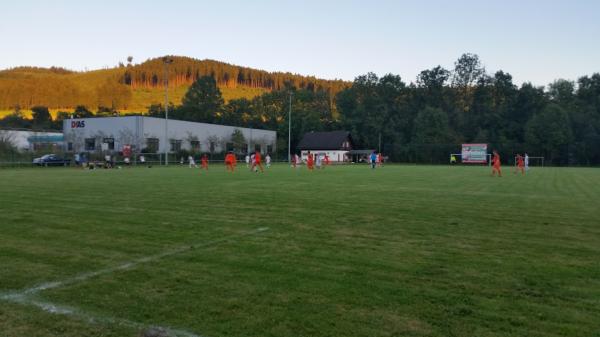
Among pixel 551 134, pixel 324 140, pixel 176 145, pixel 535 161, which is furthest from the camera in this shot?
pixel 324 140

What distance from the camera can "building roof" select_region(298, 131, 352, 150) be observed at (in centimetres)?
8556

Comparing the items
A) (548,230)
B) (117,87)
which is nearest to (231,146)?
(117,87)

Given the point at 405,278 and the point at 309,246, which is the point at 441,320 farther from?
the point at 309,246

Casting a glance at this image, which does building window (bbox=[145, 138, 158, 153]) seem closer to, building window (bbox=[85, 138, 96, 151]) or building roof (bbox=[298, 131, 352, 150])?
building window (bbox=[85, 138, 96, 151])

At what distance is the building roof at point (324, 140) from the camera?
8556 centimetres

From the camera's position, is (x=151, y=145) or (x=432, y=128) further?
(x=432, y=128)

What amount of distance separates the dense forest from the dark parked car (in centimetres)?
4117

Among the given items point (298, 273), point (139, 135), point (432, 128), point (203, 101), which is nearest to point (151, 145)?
point (139, 135)

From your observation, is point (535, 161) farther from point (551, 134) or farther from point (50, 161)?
point (50, 161)

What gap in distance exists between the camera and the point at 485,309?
412 centimetres

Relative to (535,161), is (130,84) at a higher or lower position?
higher

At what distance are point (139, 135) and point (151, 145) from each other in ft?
7.71

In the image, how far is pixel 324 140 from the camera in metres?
86.6

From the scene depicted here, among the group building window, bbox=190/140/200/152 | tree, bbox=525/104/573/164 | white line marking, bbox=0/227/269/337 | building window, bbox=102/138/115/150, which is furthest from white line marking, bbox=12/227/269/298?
tree, bbox=525/104/573/164
